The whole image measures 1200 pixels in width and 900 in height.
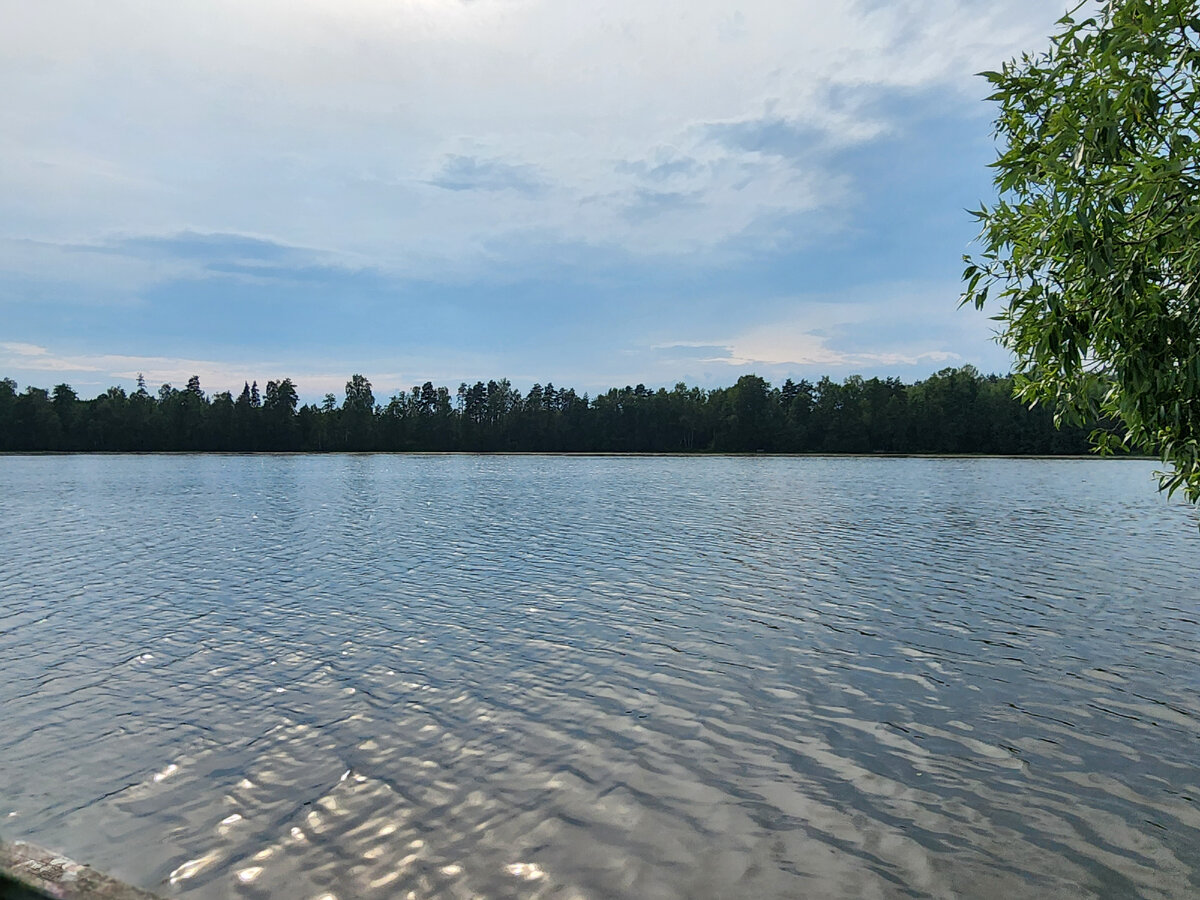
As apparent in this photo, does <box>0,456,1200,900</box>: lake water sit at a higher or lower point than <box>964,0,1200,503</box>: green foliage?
lower

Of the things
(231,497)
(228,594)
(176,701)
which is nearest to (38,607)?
(228,594)

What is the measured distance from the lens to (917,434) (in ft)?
650

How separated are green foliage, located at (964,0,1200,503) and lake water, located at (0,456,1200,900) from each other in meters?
5.41

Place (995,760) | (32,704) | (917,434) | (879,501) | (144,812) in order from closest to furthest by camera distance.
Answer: (144,812) < (995,760) < (32,704) < (879,501) < (917,434)

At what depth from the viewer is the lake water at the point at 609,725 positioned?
345 inches

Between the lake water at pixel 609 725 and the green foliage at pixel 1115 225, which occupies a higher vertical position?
the green foliage at pixel 1115 225

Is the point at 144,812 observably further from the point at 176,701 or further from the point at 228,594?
the point at 228,594

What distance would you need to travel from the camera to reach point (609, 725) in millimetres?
12828

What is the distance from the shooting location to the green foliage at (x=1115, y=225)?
746 centimetres

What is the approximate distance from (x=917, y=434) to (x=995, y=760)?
7981 inches

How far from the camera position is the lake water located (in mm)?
8758

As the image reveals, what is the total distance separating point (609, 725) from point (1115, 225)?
10.1m

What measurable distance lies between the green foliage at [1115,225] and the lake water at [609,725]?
5408 millimetres

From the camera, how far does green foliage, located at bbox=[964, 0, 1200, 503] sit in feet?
24.5
